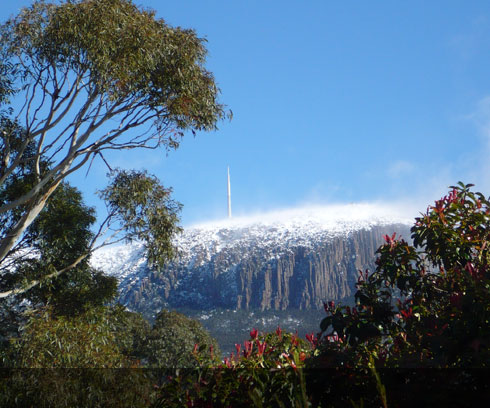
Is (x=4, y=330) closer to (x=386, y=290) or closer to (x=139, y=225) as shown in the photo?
(x=139, y=225)

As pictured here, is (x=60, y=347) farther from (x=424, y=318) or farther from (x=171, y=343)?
(x=171, y=343)

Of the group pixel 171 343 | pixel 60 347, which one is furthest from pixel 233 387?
pixel 171 343

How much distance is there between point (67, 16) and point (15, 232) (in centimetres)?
603

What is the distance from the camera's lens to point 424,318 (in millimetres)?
4395

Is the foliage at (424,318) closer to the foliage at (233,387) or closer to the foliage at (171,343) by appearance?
the foliage at (233,387)

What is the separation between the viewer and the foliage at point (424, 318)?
9.63 ft

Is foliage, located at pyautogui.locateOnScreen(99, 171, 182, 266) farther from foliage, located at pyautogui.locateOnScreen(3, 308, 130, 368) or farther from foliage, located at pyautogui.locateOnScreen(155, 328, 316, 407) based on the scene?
foliage, located at pyautogui.locateOnScreen(155, 328, 316, 407)

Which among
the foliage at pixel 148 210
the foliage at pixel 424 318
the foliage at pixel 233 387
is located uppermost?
the foliage at pixel 148 210

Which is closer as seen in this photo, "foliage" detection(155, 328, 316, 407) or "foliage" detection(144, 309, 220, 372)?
"foliage" detection(155, 328, 316, 407)

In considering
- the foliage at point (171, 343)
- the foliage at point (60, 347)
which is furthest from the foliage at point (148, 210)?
the foliage at point (171, 343)

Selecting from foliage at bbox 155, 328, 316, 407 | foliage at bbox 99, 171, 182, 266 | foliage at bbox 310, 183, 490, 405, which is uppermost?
foliage at bbox 99, 171, 182, 266

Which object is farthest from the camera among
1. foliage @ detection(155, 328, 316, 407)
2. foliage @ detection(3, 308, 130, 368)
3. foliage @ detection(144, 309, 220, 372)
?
foliage @ detection(144, 309, 220, 372)

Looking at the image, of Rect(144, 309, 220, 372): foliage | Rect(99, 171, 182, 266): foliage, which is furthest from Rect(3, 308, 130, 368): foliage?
Rect(144, 309, 220, 372): foliage

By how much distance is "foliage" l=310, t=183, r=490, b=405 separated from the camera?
293 centimetres
